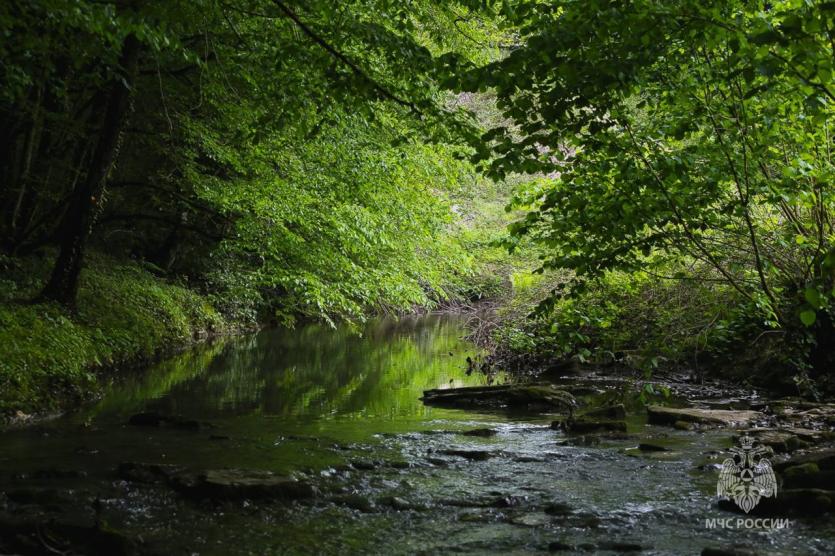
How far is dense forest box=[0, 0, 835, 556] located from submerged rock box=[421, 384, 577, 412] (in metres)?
0.06

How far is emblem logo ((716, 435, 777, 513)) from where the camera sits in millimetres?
5980

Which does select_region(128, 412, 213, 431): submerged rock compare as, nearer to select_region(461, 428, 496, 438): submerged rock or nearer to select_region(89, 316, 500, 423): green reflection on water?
select_region(89, 316, 500, 423): green reflection on water

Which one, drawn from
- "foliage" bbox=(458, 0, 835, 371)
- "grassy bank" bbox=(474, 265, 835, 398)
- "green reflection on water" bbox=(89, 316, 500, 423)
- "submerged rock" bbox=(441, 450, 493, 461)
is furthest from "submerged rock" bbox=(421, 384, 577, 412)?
"foliage" bbox=(458, 0, 835, 371)

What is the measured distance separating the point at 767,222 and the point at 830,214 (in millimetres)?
845

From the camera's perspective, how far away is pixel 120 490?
20.8ft

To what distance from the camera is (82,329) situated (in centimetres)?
1341

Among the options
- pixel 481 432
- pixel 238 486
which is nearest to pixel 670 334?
pixel 481 432

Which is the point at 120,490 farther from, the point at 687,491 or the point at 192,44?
the point at 192,44

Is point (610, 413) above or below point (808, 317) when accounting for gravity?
below

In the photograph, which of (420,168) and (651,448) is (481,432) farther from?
(420,168)

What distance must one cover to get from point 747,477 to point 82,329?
12.0m

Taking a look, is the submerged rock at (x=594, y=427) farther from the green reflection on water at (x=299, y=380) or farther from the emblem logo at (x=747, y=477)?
the green reflection on water at (x=299, y=380)

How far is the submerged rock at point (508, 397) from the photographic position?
12.4 metres

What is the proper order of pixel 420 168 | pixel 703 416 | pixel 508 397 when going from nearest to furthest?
pixel 703 416
pixel 508 397
pixel 420 168
